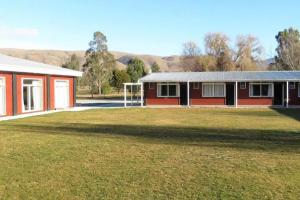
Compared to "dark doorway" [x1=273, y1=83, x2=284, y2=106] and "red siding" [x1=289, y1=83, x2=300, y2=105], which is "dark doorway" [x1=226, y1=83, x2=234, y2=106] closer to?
"dark doorway" [x1=273, y1=83, x2=284, y2=106]

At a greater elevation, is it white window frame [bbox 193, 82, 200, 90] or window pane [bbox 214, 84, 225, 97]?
white window frame [bbox 193, 82, 200, 90]

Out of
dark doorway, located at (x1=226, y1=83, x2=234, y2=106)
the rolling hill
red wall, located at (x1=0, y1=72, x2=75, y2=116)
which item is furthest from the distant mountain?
red wall, located at (x1=0, y1=72, x2=75, y2=116)

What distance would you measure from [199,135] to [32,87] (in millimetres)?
14914

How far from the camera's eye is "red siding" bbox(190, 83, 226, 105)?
33.5 metres

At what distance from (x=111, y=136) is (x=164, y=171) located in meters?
5.88

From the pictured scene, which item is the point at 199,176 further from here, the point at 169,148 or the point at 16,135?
the point at 16,135

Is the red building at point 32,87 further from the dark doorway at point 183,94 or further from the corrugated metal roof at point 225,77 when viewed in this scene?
the dark doorway at point 183,94

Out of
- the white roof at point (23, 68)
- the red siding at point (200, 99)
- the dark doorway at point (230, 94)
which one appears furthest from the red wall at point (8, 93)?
the dark doorway at point (230, 94)

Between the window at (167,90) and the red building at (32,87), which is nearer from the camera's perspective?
the red building at (32,87)

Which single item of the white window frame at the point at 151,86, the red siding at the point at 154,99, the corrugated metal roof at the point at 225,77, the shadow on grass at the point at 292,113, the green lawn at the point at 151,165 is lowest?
the green lawn at the point at 151,165

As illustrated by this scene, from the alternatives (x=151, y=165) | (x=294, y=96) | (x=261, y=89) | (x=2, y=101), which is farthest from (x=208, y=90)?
(x=151, y=165)

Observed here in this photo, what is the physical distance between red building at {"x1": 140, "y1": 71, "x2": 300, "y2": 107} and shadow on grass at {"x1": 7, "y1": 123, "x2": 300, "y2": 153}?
16.8m

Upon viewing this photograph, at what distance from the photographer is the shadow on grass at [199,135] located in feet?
39.0

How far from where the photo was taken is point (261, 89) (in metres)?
32.8
